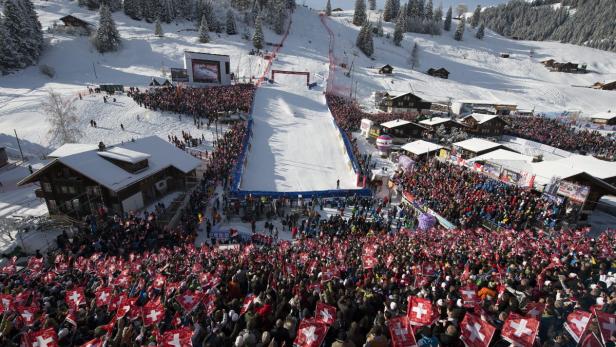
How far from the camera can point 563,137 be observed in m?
40.9

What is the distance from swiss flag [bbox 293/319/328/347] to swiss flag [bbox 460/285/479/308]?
3634 mm

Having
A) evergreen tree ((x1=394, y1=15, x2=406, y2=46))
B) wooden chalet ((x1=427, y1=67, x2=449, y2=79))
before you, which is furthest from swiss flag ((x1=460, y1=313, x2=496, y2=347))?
evergreen tree ((x1=394, y1=15, x2=406, y2=46))

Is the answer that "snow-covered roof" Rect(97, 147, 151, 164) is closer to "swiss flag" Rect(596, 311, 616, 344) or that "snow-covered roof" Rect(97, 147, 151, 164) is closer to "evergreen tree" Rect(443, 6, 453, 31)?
"swiss flag" Rect(596, 311, 616, 344)

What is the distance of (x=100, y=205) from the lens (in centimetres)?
1855

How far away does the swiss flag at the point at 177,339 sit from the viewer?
6008 mm

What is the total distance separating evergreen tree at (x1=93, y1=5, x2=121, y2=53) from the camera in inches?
2392

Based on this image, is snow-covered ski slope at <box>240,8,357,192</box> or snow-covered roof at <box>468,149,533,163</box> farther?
snow-covered ski slope at <box>240,8,357,192</box>

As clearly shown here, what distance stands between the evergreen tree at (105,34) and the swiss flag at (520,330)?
251ft

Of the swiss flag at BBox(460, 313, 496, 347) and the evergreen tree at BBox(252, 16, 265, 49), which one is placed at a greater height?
the evergreen tree at BBox(252, 16, 265, 49)

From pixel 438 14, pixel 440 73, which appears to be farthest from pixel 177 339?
pixel 438 14

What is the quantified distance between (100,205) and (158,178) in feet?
13.6

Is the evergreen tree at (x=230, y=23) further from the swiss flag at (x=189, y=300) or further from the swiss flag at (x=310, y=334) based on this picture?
the swiss flag at (x=310, y=334)

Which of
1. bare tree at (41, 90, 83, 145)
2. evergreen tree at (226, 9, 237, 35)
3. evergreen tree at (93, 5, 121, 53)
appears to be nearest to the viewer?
bare tree at (41, 90, 83, 145)

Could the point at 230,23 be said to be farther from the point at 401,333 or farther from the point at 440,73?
the point at 401,333
